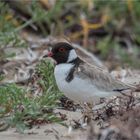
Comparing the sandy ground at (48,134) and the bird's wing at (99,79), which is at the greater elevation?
the bird's wing at (99,79)

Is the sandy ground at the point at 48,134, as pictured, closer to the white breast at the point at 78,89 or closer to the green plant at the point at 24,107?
the green plant at the point at 24,107

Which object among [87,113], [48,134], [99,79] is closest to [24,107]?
[48,134]

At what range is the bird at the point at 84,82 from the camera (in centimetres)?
586

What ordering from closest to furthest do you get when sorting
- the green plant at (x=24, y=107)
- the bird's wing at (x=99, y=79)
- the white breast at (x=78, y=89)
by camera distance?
the green plant at (x=24, y=107) < the white breast at (x=78, y=89) < the bird's wing at (x=99, y=79)

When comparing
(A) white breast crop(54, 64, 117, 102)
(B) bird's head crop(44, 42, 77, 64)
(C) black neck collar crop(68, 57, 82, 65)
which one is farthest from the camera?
(B) bird's head crop(44, 42, 77, 64)

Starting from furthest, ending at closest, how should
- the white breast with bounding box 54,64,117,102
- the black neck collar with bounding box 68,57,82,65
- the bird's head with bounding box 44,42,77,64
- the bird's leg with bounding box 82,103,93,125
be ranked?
the bird's head with bounding box 44,42,77,64
the black neck collar with bounding box 68,57,82,65
the white breast with bounding box 54,64,117,102
the bird's leg with bounding box 82,103,93,125

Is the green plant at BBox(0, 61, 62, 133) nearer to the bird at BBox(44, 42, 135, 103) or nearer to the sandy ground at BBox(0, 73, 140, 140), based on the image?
the sandy ground at BBox(0, 73, 140, 140)

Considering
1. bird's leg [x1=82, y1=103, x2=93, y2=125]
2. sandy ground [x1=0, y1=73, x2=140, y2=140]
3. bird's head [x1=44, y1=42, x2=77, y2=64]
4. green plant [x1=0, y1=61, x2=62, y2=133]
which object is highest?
bird's head [x1=44, y1=42, x2=77, y2=64]

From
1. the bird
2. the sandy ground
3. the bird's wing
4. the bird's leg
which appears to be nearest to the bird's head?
the bird

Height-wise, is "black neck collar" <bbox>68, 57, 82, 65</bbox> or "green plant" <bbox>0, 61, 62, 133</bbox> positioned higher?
"black neck collar" <bbox>68, 57, 82, 65</bbox>

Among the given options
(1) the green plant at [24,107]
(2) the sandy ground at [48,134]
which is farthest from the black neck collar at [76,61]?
(2) the sandy ground at [48,134]

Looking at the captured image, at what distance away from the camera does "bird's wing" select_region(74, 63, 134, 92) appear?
5973 mm

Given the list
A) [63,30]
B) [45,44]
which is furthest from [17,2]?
[45,44]

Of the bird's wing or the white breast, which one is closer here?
the white breast
